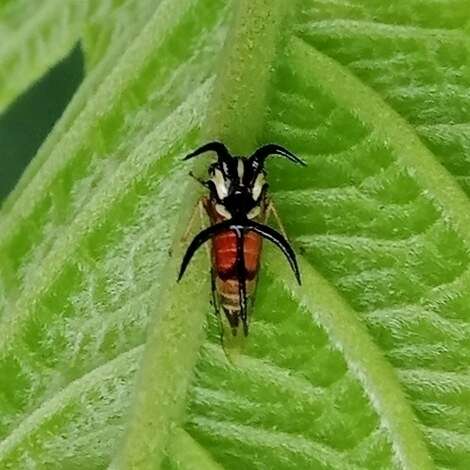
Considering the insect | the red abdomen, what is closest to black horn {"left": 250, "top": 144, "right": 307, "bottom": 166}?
the insect

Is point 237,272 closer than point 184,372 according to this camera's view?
No

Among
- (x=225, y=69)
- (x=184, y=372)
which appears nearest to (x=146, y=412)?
(x=184, y=372)

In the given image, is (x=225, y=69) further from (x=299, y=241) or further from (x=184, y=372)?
(x=184, y=372)

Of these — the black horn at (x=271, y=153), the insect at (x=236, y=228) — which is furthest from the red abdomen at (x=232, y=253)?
the black horn at (x=271, y=153)

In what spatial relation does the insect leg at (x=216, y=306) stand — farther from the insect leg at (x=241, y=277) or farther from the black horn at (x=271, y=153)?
the black horn at (x=271, y=153)

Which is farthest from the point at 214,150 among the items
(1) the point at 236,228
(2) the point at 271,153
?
(1) the point at 236,228

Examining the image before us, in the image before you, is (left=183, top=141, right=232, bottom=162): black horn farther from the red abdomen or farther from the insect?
the red abdomen

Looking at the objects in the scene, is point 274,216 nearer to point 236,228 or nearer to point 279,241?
point 279,241
